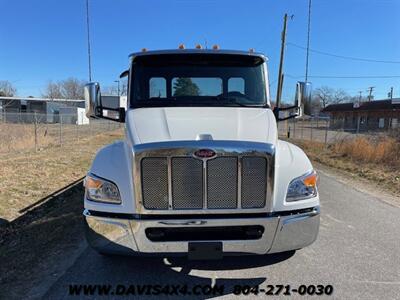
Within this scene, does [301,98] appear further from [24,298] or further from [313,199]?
[24,298]

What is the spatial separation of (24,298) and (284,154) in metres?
2.91

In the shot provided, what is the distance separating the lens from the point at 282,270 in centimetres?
429

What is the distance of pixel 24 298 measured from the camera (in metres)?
3.65

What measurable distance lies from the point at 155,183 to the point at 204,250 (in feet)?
2.49

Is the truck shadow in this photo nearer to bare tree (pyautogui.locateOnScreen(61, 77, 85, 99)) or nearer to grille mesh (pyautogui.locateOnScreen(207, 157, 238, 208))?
grille mesh (pyautogui.locateOnScreen(207, 157, 238, 208))

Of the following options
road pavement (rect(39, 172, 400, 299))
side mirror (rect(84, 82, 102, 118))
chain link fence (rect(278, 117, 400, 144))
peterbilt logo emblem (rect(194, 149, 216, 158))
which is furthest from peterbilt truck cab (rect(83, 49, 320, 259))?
chain link fence (rect(278, 117, 400, 144))

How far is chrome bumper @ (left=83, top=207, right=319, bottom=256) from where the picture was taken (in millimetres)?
3533

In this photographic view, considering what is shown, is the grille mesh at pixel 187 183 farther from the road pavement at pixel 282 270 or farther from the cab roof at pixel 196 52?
the cab roof at pixel 196 52

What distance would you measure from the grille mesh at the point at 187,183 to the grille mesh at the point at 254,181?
41cm

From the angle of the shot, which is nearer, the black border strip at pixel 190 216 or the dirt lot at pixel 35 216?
the black border strip at pixel 190 216

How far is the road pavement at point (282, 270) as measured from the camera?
393cm

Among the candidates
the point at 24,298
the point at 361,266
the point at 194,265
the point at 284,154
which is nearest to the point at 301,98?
the point at 284,154

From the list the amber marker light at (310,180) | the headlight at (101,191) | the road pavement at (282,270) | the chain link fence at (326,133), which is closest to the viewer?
the headlight at (101,191)

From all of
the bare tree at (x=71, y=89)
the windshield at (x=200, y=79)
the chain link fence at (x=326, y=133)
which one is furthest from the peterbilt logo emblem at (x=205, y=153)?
the bare tree at (x=71, y=89)
